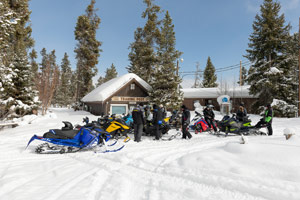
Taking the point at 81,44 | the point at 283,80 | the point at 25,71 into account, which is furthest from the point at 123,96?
the point at 283,80

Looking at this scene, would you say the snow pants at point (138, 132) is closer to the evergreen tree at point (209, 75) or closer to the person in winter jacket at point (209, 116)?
the person in winter jacket at point (209, 116)

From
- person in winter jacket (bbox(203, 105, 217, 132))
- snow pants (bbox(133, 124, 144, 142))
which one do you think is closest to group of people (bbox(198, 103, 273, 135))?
person in winter jacket (bbox(203, 105, 217, 132))

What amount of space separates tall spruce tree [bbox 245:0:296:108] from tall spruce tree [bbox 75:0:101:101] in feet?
79.6

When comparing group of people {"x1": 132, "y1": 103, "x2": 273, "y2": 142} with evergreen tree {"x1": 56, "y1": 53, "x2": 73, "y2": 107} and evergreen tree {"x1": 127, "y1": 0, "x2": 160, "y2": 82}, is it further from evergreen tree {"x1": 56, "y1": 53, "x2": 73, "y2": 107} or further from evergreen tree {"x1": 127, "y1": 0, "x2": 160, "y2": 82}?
evergreen tree {"x1": 56, "y1": 53, "x2": 73, "y2": 107}

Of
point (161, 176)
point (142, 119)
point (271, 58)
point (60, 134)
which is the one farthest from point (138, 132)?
point (271, 58)

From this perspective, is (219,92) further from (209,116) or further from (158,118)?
(158,118)

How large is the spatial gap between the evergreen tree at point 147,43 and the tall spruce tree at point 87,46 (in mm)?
7033

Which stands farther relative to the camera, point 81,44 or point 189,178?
point 81,44

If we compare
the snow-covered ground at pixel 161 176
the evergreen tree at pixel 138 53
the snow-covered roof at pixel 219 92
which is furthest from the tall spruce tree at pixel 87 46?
the snow-covered ground at pixel 161 176

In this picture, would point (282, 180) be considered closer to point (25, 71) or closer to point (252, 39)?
point (25, 71)

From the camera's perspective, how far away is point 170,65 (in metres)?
21.9

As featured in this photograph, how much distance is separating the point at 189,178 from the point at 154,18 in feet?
98.9

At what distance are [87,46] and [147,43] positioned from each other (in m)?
10.8

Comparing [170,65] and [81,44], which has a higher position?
[81,44]
